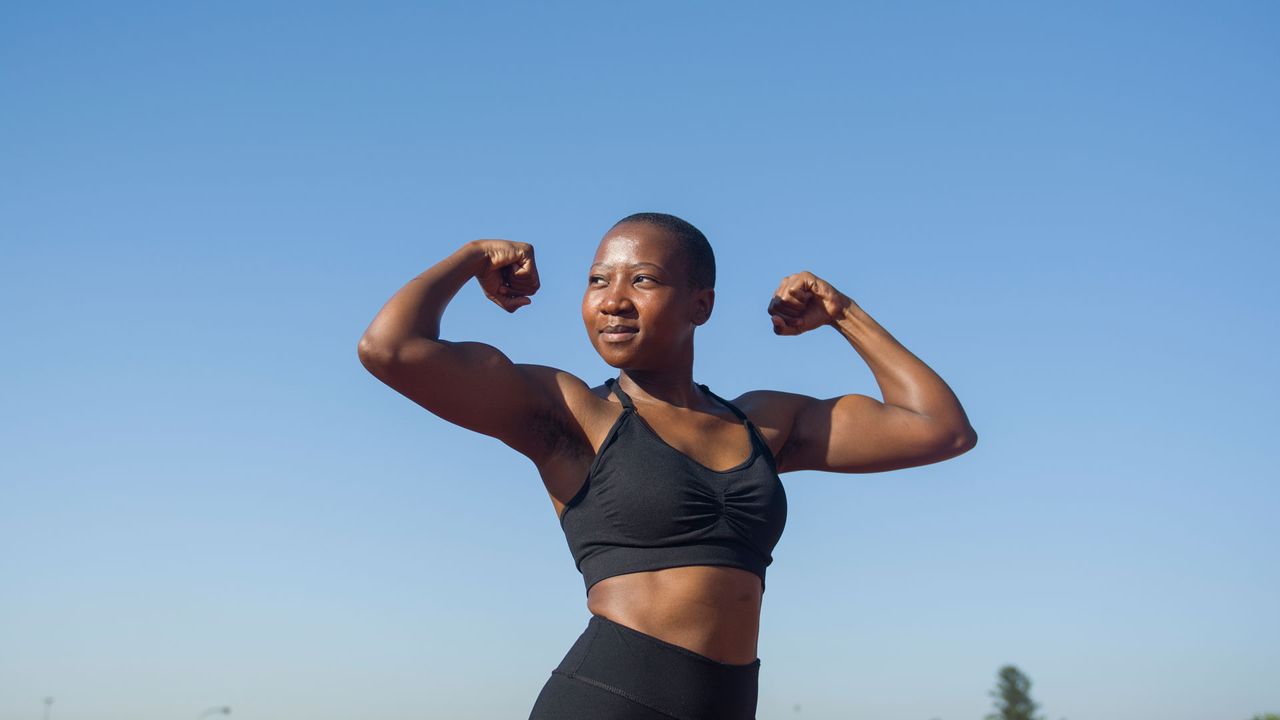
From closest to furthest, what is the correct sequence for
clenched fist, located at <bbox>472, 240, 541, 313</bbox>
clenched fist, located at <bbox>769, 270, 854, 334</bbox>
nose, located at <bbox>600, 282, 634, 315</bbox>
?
nose, located at <bbox>600, 282, 634, 315</bbox>, clenched fist, located at <bbox>472, 240, 541, 313</bbox>, clenched fist, located at <bbox>769, 270, 854, 334</bbox>

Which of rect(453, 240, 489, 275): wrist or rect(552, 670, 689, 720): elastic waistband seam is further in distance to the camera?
rect(453, 240, 489, 275): wrist

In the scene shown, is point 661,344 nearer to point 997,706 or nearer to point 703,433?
point 703,433

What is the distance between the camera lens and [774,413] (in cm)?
585

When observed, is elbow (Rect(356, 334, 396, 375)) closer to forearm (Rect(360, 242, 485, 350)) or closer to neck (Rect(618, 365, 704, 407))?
forearm (Rect(360, 242, 485, 350))

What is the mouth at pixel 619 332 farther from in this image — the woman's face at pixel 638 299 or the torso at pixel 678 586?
the torso at pixel 678 586

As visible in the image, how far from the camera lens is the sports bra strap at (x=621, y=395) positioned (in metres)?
5.34

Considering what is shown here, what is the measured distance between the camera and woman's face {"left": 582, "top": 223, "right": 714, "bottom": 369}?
533 cm

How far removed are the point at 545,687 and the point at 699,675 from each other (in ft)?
1.98

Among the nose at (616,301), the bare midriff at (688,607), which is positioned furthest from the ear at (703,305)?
the bare midriff at (688,607)

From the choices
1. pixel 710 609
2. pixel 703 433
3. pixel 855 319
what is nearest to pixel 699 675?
pixel 710 609

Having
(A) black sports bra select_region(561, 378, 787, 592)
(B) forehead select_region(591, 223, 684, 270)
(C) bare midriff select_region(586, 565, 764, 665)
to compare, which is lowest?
(C) bare midriff select_region(586, 565, 764, 665)

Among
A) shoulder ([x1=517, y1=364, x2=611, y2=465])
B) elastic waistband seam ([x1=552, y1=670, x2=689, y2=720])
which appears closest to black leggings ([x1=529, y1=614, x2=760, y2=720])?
elastic waistband seam ([x1=552, y1=670, x2=689, y2=720])

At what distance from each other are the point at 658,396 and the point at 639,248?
2.12 feet

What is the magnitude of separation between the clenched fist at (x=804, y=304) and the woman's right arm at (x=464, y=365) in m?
1.30
